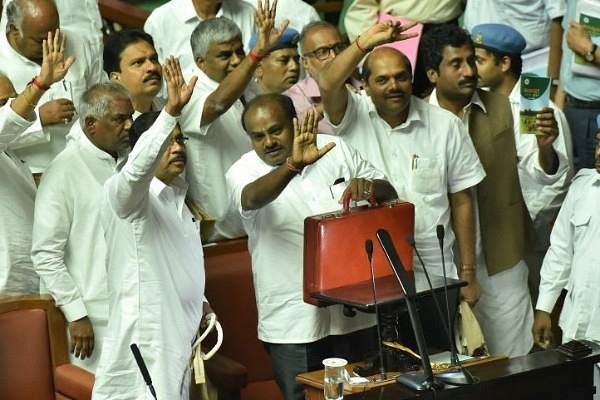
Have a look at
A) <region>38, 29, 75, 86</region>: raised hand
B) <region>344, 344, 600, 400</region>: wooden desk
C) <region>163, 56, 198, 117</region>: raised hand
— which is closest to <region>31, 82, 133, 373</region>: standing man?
<region>38, 29, 75, 86</region>: raised hand

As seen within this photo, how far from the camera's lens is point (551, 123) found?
4879 millimetres

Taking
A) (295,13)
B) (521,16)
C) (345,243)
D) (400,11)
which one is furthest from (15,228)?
(521,16)

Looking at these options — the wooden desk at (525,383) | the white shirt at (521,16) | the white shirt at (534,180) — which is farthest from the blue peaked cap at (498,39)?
the wooden desk at (525,383)

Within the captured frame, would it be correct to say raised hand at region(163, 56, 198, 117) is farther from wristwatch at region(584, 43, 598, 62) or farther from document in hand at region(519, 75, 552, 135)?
wristwatch at region(584, 43, 598, 62)

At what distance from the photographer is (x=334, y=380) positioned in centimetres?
387

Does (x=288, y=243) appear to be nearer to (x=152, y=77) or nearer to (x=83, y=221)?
(x=83, y=221)

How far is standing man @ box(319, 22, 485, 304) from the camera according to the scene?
16.2 feet

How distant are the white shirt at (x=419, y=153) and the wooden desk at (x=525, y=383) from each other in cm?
110

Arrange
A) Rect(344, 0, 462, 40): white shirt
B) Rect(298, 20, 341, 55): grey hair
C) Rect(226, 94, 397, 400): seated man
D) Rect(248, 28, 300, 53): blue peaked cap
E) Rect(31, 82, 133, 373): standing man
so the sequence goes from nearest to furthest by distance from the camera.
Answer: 1. Rect(226, 94, 397, 400): seated man
2. Rect(31, 82, 133, 373): standing man
3. Rect(248, 28, 300, 53): blue peaked cap
4. Rect(298, 20, 341, 55): grey hair
5. Rect(344, 0, 462, 40): white shirt

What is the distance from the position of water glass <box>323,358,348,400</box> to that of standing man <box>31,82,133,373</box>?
1.17 m

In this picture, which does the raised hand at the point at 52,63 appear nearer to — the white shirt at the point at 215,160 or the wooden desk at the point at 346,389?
the white shirt at the point at 215,160

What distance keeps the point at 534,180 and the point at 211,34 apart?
1.47 metres

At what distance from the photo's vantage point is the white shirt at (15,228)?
4.93 meters

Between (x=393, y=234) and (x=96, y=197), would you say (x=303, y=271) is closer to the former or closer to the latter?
(x=393, y=234)
